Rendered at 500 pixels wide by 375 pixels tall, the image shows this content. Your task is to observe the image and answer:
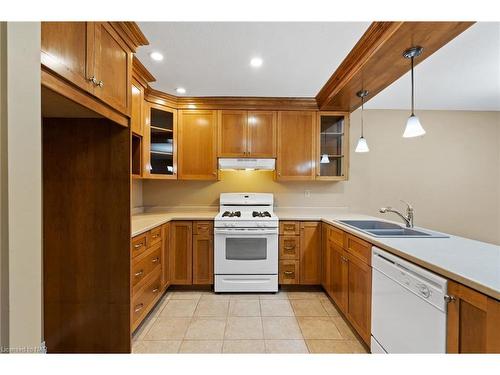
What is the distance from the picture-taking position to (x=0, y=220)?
16.7 inches

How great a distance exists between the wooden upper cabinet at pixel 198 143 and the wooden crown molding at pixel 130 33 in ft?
4.47

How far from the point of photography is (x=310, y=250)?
2.78m

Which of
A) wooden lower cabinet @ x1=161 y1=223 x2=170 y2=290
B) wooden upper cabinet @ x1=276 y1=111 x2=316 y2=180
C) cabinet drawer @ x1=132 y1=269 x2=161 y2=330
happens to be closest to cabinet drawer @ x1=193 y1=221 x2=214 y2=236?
wooden lower cabinet @ x1=161 y1=223 x2=170 y2=290

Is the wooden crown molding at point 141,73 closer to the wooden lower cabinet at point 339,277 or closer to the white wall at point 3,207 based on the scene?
the white wall at point 3,207

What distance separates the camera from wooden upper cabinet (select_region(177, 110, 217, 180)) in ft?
9.95

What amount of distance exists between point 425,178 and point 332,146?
1.53m

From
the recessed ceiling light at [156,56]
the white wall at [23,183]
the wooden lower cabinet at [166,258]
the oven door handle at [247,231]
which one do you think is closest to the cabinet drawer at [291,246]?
the oven door handle at [247,231]

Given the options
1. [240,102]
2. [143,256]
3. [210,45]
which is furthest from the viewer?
[240,102]

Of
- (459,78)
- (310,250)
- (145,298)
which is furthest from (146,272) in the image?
(459,78)

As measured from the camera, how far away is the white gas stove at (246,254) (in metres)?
2.68

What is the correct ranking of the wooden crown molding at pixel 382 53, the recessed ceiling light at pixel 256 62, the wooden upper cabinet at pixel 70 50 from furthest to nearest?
1. the recessed ceiling light at pixel 256 62
2. the wooden crown molding at pixel 382 53
3. the wooden upper cabinet at pixel 70 50
